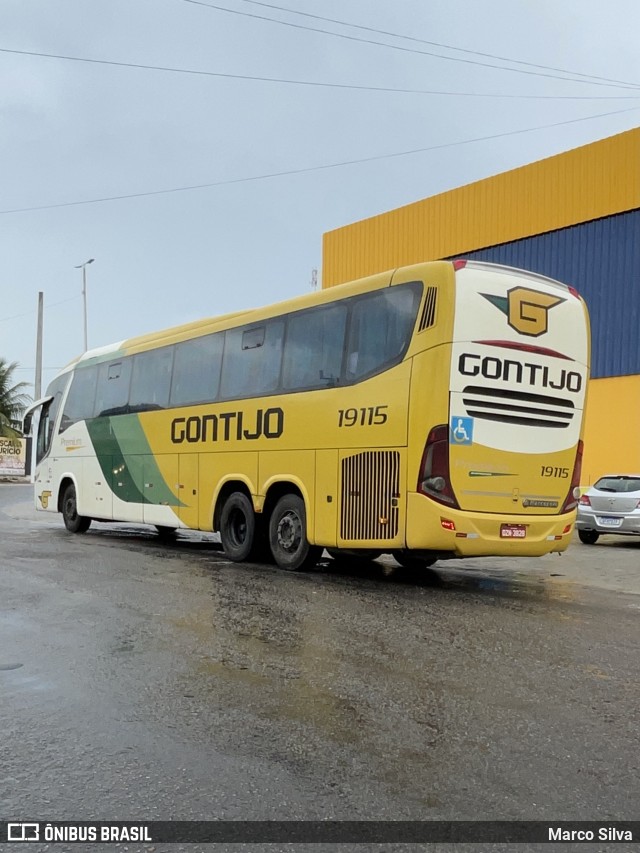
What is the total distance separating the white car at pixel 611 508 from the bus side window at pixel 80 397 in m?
9.85

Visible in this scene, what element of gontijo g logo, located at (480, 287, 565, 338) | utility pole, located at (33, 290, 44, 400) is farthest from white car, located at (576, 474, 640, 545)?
utility pole, located at (33, 290, 44, 400)

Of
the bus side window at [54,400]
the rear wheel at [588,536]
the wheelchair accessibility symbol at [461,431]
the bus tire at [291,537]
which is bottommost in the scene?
the rear wheel at [588,536]

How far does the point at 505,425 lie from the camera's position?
922 cm

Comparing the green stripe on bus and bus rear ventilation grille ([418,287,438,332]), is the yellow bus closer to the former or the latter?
bus rear ventilation grille ([418,287,438,332])

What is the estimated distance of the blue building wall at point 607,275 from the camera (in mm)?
25078

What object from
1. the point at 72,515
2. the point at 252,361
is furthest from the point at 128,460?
the point at 252,361

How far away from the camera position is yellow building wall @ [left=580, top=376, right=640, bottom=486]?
2491 cm

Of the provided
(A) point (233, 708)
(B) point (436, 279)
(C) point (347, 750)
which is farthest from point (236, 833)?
(B) point (436, 279)

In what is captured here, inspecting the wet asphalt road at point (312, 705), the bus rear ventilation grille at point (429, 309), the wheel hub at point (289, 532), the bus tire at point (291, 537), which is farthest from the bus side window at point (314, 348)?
the wet asphalt road at point (312, 705)

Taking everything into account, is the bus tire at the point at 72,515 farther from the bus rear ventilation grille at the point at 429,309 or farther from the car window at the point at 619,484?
the car window at the point at 619,484

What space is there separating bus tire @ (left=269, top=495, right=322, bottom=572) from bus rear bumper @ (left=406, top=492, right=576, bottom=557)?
76.2 inches

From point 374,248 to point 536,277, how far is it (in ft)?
79.9

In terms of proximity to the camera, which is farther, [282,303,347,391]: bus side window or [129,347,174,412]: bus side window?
[129,347,174,412]: bus side window

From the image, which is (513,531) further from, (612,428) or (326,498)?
(612,428)
